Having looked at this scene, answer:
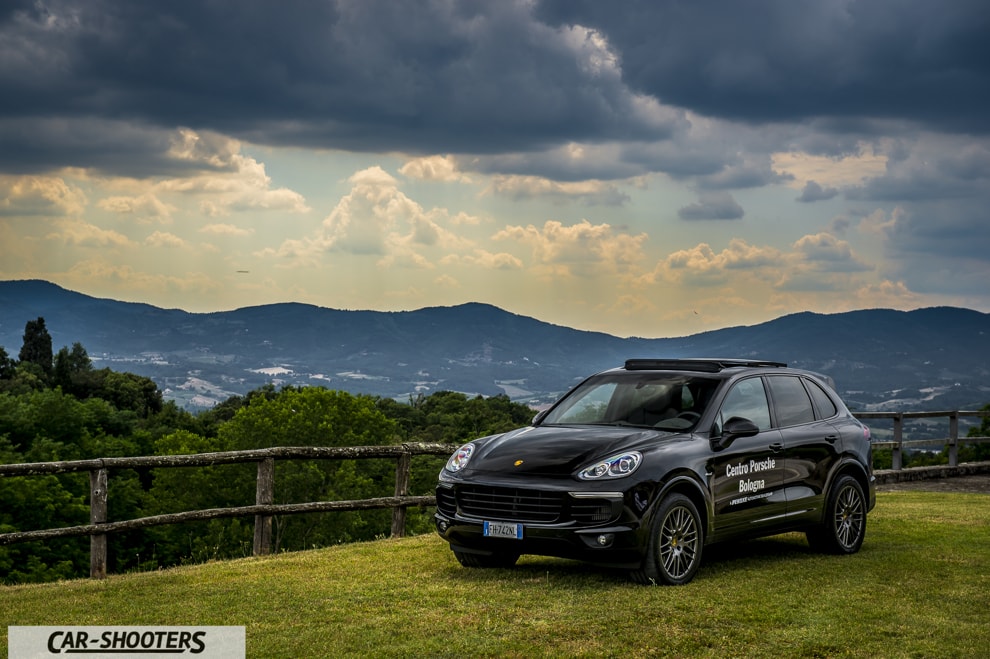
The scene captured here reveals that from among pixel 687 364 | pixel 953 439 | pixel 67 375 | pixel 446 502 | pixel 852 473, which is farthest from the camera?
pixel 67 375

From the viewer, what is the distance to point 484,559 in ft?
36.2

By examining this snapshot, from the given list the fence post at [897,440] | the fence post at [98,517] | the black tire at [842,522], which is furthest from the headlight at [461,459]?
the fence post at [897,440]

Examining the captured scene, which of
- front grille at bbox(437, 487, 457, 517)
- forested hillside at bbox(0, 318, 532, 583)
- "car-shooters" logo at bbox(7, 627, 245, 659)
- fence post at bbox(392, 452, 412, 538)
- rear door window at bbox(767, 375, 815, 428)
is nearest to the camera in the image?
"car-shooters" logo at bbox(7, 627, 245, 659)

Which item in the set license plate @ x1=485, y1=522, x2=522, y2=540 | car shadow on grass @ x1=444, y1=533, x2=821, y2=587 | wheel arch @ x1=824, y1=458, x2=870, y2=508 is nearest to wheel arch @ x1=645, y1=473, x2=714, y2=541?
car shadow on grass @ x1=444, y1=533, x2=821, y2=587

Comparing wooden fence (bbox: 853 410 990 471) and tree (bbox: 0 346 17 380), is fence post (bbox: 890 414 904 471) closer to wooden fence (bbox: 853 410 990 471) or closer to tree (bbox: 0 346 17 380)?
wooden fence (bbox: 853 410 990 471)

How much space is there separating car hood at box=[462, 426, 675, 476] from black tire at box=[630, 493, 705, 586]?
23.9 inches

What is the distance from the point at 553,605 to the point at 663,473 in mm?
1614

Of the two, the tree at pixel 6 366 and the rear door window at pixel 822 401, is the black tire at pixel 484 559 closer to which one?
the rear door window at pixel 822 401

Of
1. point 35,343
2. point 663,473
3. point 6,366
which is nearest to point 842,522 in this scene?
point 663,473

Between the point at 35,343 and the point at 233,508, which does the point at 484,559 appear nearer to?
the point at 233,508

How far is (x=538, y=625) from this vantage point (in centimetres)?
832

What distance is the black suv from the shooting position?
32.3 ft

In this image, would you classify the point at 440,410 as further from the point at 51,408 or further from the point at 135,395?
the point at 51,408

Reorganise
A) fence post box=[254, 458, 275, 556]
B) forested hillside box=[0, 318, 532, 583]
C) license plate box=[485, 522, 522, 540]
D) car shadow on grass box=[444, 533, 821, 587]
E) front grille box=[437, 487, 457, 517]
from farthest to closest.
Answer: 1. forested hillside box=[0, 318, 532, 583]
2. fence post box=[254, 458, 275, 556]
3. front grille box=[437, 487, 457, 517]
4. car shadow on grass box=[444, 533, 821, 587]
5. license plate box=[485, 522, 522, 540]
